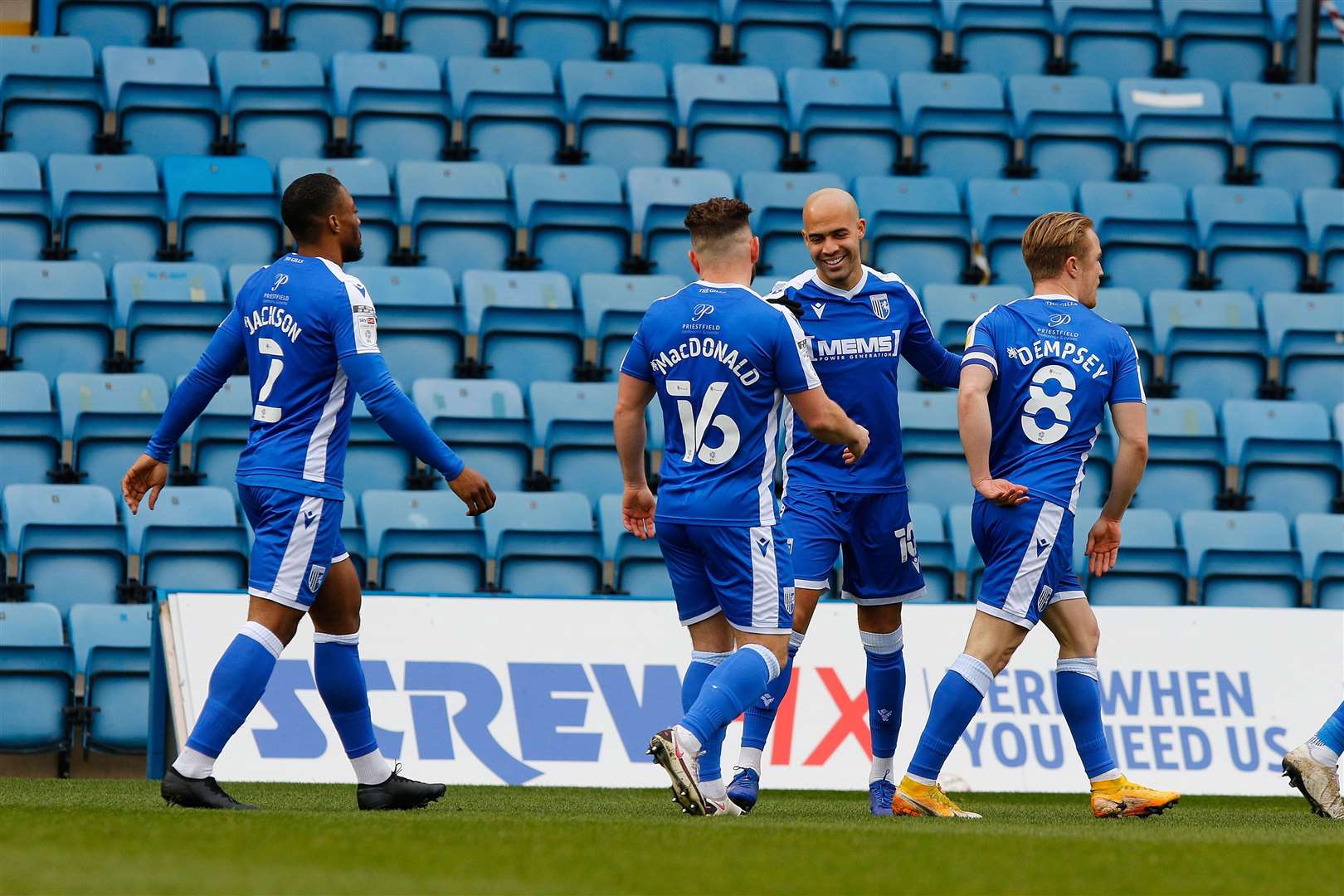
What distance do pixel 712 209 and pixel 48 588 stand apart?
16.3 ft

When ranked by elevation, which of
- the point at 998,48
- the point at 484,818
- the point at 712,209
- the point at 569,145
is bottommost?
the point at 484,818

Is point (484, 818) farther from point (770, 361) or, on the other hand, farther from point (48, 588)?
point (48, 588)

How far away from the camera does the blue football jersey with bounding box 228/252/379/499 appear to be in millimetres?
5457

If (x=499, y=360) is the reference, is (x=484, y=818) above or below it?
below

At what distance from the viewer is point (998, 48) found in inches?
538

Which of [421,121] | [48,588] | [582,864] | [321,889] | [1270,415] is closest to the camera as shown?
[321,889]

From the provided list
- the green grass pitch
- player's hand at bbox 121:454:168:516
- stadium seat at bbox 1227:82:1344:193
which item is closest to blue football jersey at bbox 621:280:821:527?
the green grass pitch

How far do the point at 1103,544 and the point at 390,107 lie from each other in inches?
296

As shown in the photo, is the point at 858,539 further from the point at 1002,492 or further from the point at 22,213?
the point at 22,213

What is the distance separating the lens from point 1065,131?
504 inches

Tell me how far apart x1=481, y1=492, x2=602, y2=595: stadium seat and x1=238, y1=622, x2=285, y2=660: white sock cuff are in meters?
3.69

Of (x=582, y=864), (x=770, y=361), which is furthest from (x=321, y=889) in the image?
(x=770, y=361)

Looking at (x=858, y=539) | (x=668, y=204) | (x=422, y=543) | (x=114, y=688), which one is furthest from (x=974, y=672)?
(x=668, y=204)

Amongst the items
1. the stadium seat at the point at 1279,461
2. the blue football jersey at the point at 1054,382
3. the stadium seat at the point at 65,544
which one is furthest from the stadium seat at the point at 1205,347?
the stadium seat at the point at 65,544
